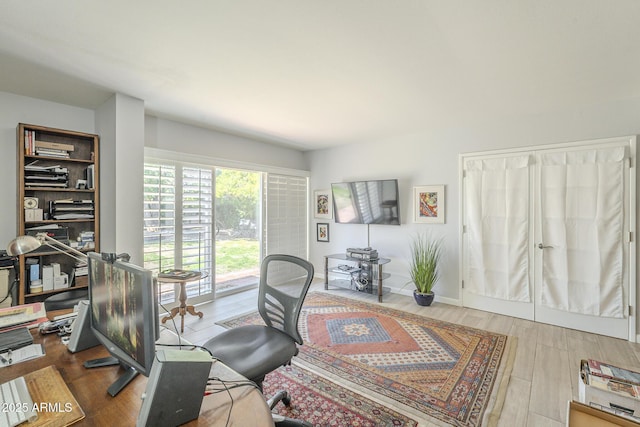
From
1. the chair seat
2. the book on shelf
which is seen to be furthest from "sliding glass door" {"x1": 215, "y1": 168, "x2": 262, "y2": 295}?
the chair seat

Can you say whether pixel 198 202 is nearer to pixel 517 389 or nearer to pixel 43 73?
pixel 43 73

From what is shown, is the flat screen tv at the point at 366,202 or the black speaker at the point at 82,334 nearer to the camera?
the black speaker at the point at 82,334

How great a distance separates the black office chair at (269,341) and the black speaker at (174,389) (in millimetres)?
706

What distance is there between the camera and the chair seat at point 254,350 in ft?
5.18

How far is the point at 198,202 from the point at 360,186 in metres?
2.44

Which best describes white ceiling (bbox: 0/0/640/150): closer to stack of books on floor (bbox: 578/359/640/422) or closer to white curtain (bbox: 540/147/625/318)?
white curtain (bbox: 540/147/625/318)

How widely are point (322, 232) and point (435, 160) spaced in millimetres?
2357

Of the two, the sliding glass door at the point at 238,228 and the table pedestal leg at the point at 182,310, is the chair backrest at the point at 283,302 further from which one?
the sliding glass door at the point at 238,228

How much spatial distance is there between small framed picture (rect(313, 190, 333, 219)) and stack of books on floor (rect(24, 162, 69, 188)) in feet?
11.8

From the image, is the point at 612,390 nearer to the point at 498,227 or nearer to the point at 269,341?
the point at 269,341

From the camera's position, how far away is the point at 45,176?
272 cm

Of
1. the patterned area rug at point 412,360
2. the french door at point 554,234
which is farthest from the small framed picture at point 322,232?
the french door at point 554,234

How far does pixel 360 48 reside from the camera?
1.96 m

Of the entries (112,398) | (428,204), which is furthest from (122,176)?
(428,204)
